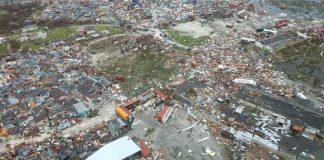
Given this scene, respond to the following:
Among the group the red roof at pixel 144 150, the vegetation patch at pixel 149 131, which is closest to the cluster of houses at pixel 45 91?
the vegetation patch at pixel 149 131

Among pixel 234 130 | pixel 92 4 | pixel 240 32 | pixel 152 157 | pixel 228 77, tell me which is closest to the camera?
pixel 152 157

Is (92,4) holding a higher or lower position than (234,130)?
lower

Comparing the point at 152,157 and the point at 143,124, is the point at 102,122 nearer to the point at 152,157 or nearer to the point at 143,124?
the point at 143,124

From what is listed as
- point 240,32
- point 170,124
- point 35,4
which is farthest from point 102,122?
point 35,4

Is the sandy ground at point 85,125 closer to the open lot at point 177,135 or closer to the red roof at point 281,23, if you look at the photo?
the open lot at point 177,135

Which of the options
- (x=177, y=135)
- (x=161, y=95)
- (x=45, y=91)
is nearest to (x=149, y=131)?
(x=177, y=135)

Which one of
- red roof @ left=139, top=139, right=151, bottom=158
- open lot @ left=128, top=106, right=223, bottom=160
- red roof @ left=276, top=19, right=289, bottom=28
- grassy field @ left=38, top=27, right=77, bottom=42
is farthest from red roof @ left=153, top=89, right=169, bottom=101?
red roof @ left=276, top=19, right=289, bottom=28

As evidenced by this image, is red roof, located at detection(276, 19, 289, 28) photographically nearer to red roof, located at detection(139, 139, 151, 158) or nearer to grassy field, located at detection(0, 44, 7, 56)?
red roof, located at detection(139, 139, 151, 158)
